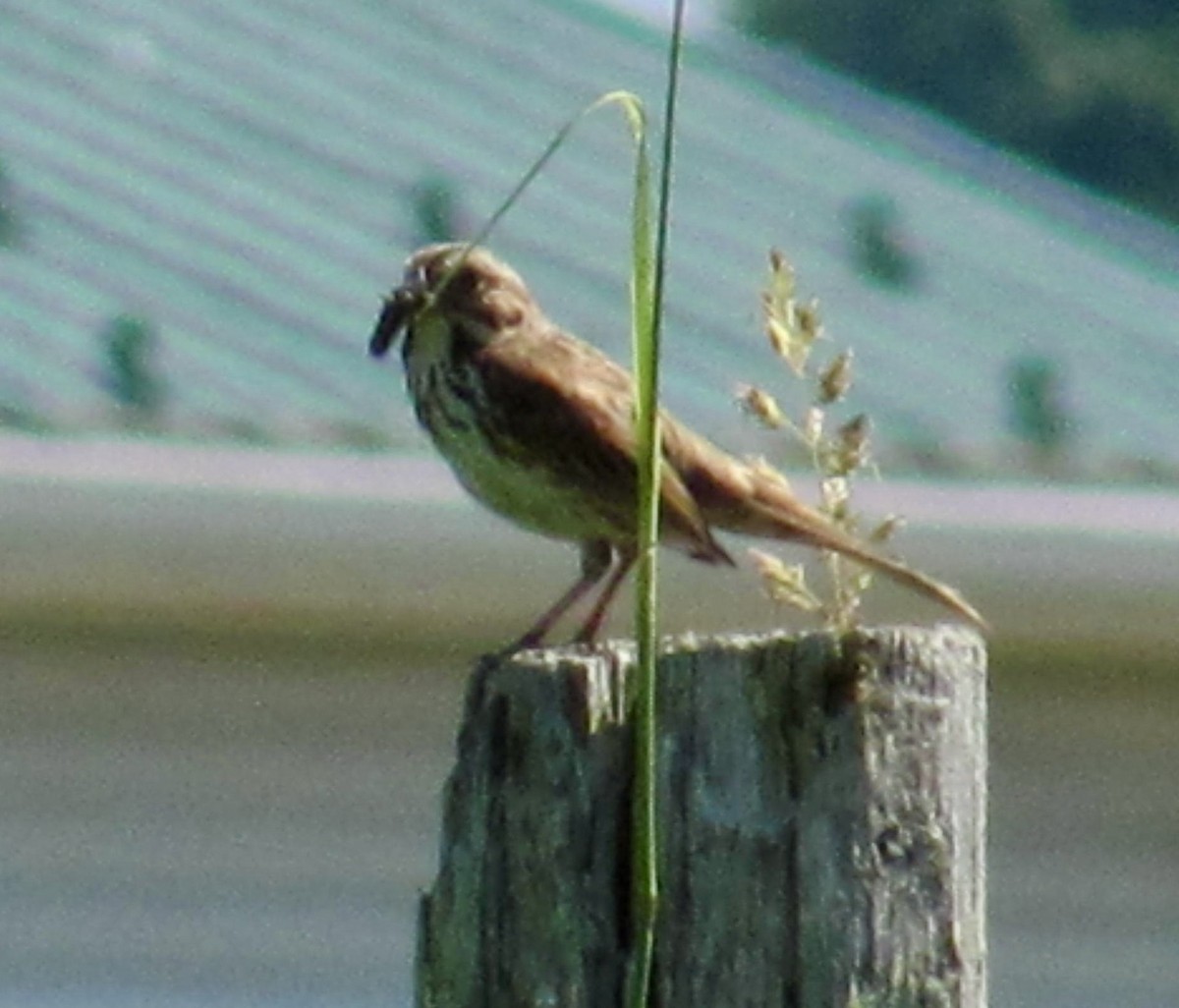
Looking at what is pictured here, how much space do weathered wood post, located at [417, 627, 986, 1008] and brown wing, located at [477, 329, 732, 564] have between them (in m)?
1.43

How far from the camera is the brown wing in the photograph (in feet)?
16.6

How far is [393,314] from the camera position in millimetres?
5289

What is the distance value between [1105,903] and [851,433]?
591 cm

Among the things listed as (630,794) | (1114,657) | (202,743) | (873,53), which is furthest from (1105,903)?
(873,53)

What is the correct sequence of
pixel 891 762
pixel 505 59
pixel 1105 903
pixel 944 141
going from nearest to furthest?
pixel 891 762
pixel 1105 903
pixel 505 59
pixel 944 141

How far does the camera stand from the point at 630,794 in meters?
3.54

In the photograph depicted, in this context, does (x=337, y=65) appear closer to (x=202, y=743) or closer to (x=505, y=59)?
(x=505, y=59)

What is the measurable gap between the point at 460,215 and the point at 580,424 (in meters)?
3.35

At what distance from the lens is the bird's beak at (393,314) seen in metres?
5.26

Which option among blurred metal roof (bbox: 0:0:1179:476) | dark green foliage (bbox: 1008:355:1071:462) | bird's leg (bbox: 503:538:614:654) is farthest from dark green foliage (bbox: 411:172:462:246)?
bird's leg (bbox: 503:538:614:654)

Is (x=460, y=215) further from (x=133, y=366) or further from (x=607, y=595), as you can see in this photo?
(x=607, y=595)

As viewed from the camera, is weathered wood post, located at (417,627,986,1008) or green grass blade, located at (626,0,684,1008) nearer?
green grass blade, located at (626,0,684,1008)

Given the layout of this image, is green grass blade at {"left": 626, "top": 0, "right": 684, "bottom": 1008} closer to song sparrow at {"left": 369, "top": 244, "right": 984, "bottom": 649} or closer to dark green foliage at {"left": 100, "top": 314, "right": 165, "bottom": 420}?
song sparrow at {"left": 369, "top": 244, "right": 984, "bottom": 649}

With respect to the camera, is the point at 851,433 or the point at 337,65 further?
the point at 337,65
